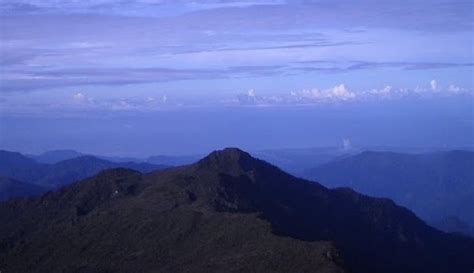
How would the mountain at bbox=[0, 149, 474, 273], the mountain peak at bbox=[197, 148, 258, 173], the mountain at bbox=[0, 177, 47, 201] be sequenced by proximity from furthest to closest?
the mountain at bbox=[0, 177, 47, 201], the mountain peak at bbox=[197, 148, 258, 173], the mountain at bbox=[0, 149, 474, 273]

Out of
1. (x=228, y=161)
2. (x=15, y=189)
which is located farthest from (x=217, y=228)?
(x=15, y=189)

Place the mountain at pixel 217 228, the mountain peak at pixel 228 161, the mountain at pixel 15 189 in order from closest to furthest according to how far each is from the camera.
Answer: the mountain at pixel 217 228 < the mountain peak at pixel 228 161 < the mountain at pixel 15 189

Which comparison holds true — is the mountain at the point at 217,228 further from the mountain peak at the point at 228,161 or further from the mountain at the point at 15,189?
the mountain at the point at 15,189

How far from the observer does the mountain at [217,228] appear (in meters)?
71.2

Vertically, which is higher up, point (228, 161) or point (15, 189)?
point (228, 161)

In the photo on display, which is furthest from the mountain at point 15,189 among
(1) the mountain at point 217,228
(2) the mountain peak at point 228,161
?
(2) the mountain peak at point 228,161

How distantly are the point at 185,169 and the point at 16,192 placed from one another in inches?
3177

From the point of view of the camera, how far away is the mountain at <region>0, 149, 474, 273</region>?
234 ft

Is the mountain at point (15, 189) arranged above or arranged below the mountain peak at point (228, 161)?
below

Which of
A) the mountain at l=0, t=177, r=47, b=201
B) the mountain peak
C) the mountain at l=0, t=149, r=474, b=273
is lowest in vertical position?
the mountain at l=0, t=177, r=47, b=201

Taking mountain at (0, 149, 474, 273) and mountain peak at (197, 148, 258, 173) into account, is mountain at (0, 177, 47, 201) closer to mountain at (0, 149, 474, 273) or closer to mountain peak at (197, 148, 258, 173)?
mountain at (0, 149, 474, 273)

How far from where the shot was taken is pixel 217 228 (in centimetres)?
7781

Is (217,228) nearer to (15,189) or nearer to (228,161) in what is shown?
(228,161)

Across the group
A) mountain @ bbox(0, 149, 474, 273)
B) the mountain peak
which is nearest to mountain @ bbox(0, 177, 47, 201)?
mountain @ bbox(0, 149, 474, 273)
